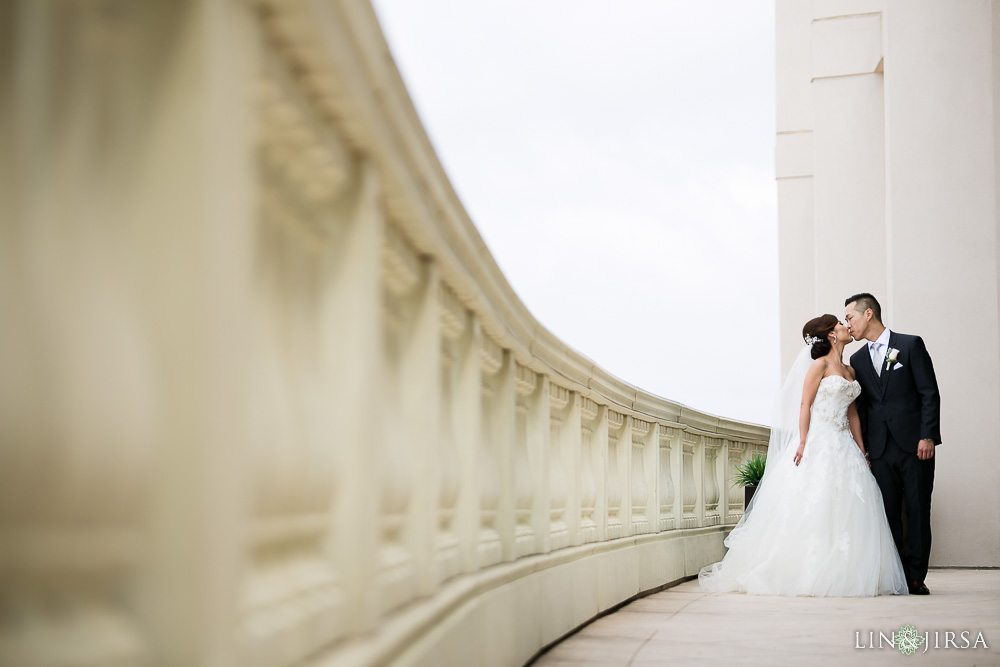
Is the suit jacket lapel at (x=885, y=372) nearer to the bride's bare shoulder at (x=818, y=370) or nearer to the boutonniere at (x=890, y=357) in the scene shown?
the boutonniere at (x=890, y=357)

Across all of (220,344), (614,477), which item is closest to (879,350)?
(614,477)

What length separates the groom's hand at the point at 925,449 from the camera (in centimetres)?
888

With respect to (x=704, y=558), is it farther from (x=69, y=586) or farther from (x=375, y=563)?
(x=69, y=586)

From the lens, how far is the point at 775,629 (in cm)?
591

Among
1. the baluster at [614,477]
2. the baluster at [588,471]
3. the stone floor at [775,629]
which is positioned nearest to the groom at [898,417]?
the stone floor at [775,629]

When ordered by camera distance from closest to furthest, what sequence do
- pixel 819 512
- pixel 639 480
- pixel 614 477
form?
pixel 614 477, pixel 639 480, pixel 819 512

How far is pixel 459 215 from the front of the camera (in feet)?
11.1

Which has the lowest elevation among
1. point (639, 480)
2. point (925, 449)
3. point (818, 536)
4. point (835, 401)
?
point (818, 536)

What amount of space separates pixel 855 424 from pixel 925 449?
703 millimetres

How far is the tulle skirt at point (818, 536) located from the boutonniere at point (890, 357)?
758 mm

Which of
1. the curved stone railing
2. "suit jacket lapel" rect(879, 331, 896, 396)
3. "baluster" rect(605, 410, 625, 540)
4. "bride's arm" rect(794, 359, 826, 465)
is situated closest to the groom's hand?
"suit jacket lapel" rect(879, 331, 896, 396)

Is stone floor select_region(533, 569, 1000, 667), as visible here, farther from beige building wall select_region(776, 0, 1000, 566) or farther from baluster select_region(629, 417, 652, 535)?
beige building wall select_region(776, 0, 1000, 566)

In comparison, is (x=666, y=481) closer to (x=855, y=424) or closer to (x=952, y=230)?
(x=855, y=424)

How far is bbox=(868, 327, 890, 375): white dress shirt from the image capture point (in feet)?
30.5
